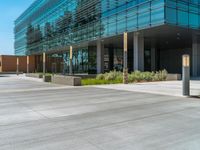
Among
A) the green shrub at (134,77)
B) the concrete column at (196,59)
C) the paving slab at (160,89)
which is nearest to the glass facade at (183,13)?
the green shrub at (134,77)

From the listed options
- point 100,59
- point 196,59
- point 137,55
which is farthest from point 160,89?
point 100,59

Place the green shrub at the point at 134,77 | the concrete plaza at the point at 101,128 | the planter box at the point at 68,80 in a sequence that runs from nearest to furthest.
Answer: the concrete plaza at the point at 101,128 → the planter box at the point at 68,80 → the green shrub at the point at 134,77

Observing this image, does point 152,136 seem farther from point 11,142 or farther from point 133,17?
point 133,17

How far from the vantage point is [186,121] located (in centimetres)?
772

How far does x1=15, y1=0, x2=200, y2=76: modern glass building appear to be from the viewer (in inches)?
1149

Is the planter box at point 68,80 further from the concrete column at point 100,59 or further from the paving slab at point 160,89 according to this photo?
the concrete column at point 100,59

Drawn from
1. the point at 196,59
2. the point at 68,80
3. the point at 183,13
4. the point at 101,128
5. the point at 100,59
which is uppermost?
the point at 183,13

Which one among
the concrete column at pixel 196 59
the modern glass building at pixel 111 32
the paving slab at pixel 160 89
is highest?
the modern glass building at pixel 111 32

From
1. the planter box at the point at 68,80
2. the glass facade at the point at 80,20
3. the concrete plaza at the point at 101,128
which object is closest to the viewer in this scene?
the concrete plaza at the point at 101,128

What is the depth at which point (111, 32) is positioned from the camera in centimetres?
3506

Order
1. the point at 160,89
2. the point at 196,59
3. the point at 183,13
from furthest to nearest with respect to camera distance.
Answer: the point at 196,59 → the point at 183,13 → the point at 160,89

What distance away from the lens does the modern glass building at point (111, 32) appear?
29.2m

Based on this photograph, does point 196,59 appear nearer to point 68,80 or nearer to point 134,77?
point 134,77

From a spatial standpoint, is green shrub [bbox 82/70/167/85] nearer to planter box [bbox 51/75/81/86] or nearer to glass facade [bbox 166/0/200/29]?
planter box [bbox 51/75/81/86]
